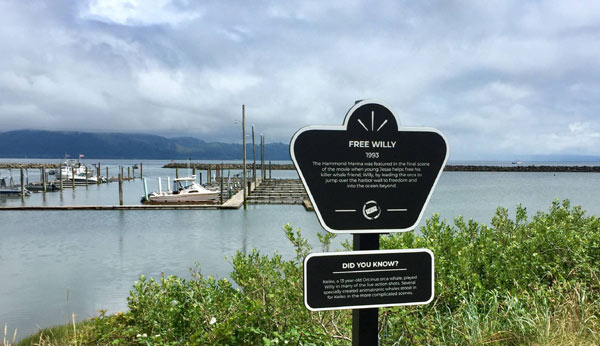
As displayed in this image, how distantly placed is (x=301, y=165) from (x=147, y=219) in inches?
1132

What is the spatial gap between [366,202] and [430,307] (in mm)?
2175

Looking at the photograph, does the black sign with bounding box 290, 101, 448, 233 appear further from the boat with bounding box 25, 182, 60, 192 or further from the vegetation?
the boat with bounding box 25, 182, 60, 192

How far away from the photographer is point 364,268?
9.56ft

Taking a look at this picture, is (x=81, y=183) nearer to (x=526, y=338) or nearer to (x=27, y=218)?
(x=27, y=218)

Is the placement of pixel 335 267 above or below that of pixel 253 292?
above

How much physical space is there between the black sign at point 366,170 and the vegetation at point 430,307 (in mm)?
1274

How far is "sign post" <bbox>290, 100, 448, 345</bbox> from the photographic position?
2.87 meters

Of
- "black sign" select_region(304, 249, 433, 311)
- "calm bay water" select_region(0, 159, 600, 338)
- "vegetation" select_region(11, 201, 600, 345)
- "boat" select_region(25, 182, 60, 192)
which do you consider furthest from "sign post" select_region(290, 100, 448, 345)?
"boat" select_region(25, 182, 60, 192)

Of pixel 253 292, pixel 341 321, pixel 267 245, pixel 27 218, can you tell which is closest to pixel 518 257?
pixel 341 321

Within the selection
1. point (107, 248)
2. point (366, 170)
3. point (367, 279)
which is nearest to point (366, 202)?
point (366, 170)

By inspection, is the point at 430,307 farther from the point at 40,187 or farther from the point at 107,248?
the point at 40,187

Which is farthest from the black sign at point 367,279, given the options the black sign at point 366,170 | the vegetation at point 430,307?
the vegetation at point 430,307

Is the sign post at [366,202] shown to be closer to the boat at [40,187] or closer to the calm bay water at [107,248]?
the calm bay water at [107,248]

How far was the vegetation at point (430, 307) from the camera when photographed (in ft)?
12.7
